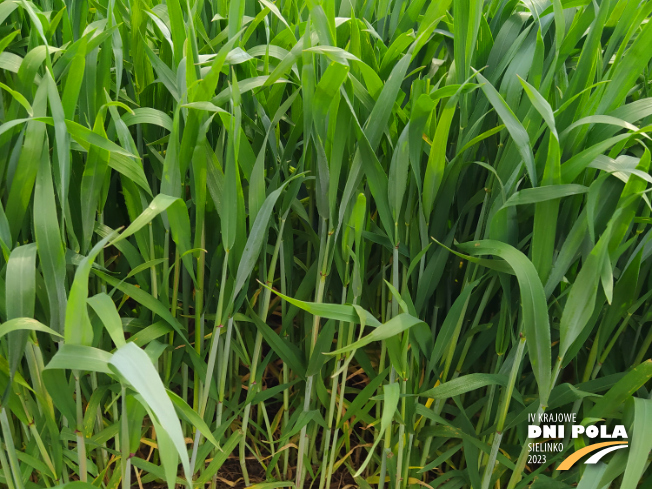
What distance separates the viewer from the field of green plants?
0.53 m

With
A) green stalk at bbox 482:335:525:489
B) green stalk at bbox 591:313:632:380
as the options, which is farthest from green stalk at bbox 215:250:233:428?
green stalk at bbox 591:313:632:380

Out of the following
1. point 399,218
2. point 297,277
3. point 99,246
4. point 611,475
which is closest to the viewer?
point 99,246

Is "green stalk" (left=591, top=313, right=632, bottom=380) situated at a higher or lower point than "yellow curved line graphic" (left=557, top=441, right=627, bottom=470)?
higher

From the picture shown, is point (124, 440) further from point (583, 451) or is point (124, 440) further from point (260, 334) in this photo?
point (583, 451)

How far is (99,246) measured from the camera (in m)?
0.45

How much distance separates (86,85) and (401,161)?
1.27ft

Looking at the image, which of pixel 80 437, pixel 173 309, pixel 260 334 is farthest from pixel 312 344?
pixel 80 437

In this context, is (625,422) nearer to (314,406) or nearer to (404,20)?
(314,406)

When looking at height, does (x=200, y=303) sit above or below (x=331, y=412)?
above

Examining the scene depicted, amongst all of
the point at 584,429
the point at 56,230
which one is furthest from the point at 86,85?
the point at 584,429

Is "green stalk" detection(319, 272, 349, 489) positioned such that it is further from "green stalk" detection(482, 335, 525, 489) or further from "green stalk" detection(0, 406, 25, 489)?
"green stalk" detection(0, 406, 25, 489)

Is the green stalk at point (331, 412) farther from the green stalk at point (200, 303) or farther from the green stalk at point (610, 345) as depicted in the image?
the green stalk at point (610, 345)

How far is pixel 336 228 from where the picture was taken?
2.03 ft

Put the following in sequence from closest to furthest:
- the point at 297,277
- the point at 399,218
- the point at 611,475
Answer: the point at 611,475 < the point at 399,218 < the point at 297,277
